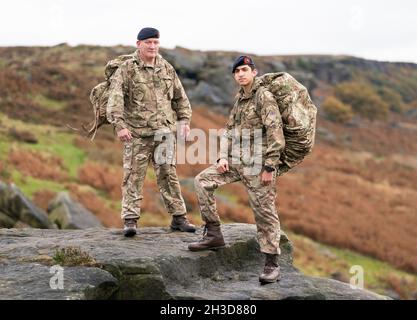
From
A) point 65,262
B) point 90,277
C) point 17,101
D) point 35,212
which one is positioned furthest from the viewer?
point 17,101

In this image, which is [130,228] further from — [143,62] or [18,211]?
[18,211]

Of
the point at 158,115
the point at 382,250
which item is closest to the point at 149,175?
the point at 382,250

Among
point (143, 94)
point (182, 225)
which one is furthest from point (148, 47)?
point (182, 225)

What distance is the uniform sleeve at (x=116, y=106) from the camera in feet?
25.7

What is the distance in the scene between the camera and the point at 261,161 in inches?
268

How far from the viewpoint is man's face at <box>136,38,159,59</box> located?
26.2 ft

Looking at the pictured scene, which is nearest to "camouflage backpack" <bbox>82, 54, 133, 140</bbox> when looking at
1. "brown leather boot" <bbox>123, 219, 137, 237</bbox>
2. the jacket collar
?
the jacket collar

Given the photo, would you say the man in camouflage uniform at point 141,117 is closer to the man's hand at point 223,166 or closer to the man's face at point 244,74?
the man's hand at point 223,166

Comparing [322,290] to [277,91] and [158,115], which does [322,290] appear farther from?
[158,115]

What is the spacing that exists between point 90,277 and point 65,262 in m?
0.56

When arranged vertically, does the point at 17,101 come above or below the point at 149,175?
above

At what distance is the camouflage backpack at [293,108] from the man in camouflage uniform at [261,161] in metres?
0.13

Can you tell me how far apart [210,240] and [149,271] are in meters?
1.19

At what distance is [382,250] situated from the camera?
21109 mm
